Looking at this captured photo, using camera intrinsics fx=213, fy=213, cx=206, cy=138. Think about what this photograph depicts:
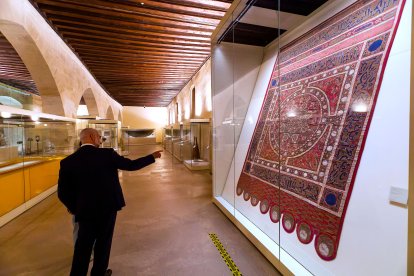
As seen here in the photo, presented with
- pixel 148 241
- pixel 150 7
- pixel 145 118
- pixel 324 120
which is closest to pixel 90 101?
pixel 150 7

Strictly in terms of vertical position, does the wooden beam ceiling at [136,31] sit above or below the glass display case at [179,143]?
above

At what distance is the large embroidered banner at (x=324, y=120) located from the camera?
75.4 inches

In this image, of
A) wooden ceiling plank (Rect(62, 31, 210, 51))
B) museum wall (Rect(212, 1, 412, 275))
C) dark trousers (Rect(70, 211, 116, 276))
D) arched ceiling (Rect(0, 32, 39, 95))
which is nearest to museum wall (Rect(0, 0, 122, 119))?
wooden ceiling plank (Rect(62, 31, 210, 51))

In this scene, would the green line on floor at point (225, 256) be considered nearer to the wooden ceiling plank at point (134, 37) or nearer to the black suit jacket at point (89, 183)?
the black suit jacket at point (89, 183)

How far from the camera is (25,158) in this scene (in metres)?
4.09

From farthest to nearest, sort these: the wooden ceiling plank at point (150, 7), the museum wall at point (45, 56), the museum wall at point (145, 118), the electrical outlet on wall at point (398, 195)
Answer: the museum wall at point (145, 118) < the wooden ceiling plank at point (150, 7) < the museum wall at point (45, 56) < the electrical outlet on wall at point (398, 195)

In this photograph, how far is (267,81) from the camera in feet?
11.5

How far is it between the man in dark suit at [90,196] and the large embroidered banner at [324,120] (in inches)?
71.5

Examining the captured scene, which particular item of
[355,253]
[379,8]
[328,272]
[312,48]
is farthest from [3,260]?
[379,8]

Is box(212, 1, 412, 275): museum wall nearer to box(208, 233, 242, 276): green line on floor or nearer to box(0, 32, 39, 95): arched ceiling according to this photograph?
box(208, 233, 242, 276): green line on floor

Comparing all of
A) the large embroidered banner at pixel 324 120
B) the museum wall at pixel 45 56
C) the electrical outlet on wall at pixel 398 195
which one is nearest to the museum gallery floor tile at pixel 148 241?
the large embroidered banner at pixel 324 120

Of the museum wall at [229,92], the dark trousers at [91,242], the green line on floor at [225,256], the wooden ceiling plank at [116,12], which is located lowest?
the green line on floor at [225,256]

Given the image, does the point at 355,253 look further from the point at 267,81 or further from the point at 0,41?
the point at 0,41

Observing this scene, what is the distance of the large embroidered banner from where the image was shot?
75.4 inches
